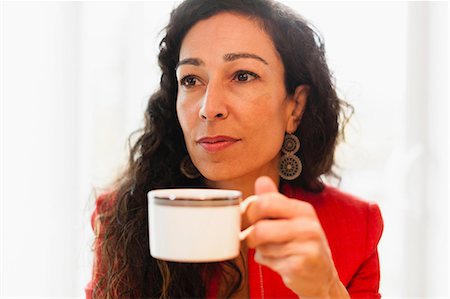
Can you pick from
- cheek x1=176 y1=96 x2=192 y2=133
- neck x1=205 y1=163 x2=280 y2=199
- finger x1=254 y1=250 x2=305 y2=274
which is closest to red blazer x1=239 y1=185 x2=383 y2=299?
neck x1=205 y1=163 x2=280 y2=199

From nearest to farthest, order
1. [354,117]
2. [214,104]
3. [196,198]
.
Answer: [196,198] → [214,104] → [354,117]

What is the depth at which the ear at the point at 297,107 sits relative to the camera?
1.57m

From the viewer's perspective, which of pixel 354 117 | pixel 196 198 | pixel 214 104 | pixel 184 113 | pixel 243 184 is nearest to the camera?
pixel 196 198

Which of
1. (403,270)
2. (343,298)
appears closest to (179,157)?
(343,298)

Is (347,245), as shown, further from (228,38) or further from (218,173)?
(228,38)

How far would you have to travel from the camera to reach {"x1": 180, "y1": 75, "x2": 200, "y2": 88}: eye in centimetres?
144

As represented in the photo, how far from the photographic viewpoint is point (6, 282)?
2.00m

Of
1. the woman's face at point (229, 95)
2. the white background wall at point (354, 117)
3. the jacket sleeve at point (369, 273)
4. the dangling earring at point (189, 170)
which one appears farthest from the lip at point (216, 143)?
the white background wall at point (354, 117)

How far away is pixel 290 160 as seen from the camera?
5.32ft

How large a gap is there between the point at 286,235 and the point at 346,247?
0.71 m

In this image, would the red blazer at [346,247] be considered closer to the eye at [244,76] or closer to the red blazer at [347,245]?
the red blazer at [347,245]

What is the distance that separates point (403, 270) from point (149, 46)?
4.53 ft

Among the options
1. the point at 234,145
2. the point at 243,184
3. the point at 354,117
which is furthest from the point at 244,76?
the point at 354,117

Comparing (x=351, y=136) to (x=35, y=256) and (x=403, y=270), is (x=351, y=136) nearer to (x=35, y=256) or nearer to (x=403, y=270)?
(x=403, y=270)
